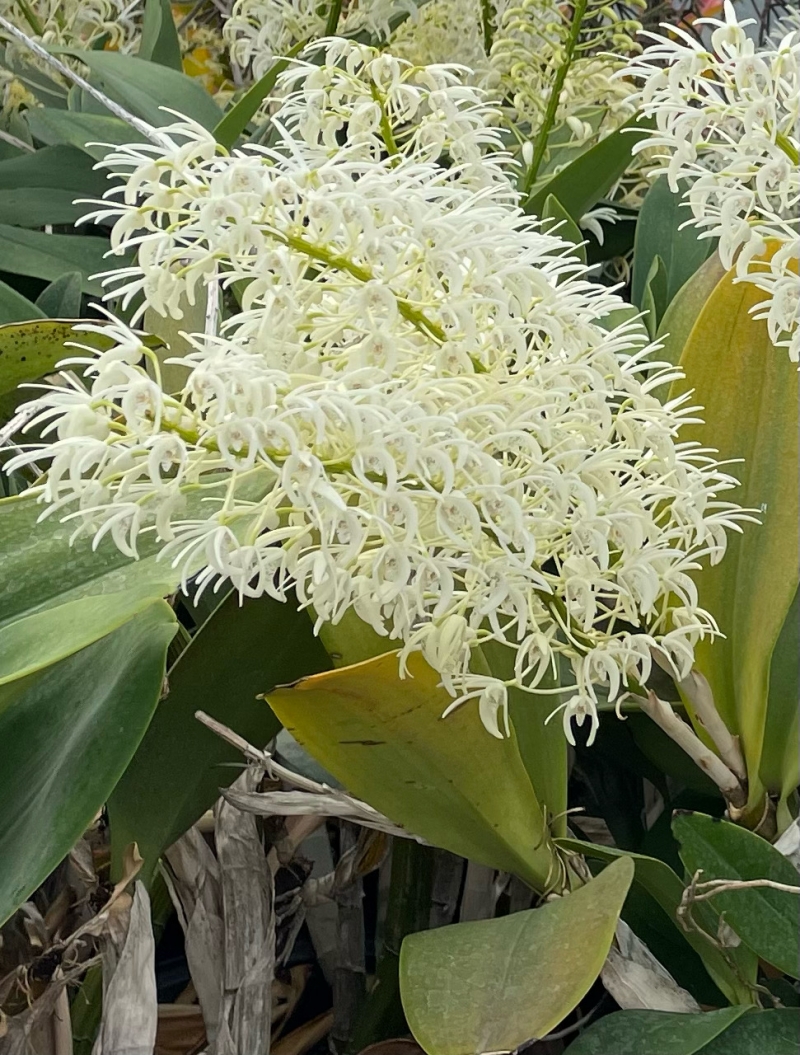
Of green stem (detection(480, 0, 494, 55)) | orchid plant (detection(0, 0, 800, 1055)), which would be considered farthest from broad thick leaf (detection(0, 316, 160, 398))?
green stem (detection(480, 0, 494, 55))

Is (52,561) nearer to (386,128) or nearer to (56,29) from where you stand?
(386,128)

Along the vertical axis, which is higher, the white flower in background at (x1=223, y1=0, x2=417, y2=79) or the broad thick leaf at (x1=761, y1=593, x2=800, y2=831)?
the white flower in background at (x1=223, y1=0, x2=417, y2=79)

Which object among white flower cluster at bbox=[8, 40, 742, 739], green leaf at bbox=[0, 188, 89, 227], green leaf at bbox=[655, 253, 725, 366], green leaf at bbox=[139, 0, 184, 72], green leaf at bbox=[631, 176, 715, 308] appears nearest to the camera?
white flower cluster at bbox=[8, 40, 742, 739]

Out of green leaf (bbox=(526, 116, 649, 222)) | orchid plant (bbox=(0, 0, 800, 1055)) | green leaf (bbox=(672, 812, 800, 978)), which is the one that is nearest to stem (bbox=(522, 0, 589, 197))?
green leaf (bbox=(526, 116, 649, 222))

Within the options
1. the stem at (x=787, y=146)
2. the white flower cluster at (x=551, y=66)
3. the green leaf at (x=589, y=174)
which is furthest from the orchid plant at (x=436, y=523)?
the white flower cluster at (x=551, y=66)

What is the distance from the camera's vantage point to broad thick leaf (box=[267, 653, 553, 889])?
1.35 feet

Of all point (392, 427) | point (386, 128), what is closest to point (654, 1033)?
point (392, 427)

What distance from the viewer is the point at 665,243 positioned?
2.29 ft

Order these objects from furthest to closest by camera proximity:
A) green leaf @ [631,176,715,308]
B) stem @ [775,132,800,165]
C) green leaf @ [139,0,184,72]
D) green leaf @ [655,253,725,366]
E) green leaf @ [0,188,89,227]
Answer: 1. green leaf @ [139,0,184,72]
2. green leaf @ [0,188,89,227]
3. green leaf @ [631,176,715,308]
4. green leaf @ [655,253,725,366]
5. stem @ [775,132,800,165]

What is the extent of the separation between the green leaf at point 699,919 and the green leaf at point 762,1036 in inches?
1.6

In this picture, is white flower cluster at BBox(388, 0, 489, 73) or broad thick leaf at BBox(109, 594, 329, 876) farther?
white flower cluster at BBox(388, 0, 489, 73)

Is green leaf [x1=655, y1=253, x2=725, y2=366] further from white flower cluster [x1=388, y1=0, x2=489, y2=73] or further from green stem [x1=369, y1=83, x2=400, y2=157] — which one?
white flower cluster [x1=388, y1=0, x2=489, y2=73]

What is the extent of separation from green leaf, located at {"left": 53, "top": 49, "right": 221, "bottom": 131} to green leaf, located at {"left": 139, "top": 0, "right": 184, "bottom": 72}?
0.14 m

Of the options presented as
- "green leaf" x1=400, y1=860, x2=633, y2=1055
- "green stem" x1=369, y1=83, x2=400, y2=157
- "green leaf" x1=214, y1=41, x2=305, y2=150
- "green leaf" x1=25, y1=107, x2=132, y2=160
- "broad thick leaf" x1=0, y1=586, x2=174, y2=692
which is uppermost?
"green stem" x1=369, y1=83, x2=400, y2=157
